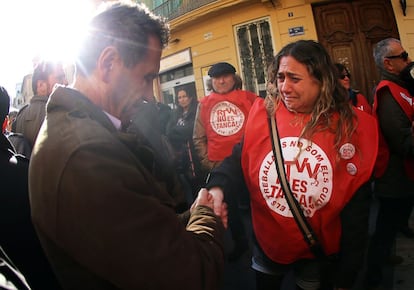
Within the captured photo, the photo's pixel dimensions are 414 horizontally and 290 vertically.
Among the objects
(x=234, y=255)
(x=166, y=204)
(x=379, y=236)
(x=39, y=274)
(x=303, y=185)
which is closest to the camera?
(x=166, y=204)

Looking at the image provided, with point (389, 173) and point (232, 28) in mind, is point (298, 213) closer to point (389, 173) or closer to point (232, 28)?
point (389, 173)

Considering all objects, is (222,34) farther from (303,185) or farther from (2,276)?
(2,276)

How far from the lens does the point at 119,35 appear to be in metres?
1.01

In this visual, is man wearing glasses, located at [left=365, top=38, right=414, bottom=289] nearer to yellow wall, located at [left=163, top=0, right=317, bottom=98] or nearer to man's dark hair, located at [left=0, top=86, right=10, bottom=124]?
man's dark hair, located at [left=0, top=86, right=10, bottom=124]

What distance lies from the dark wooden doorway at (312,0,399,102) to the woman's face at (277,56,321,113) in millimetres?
7487

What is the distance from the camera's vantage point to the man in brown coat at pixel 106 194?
2.66 ft

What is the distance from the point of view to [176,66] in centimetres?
1166

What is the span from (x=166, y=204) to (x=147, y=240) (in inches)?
7.0

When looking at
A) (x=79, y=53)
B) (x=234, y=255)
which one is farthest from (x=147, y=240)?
(x=234, y=255)

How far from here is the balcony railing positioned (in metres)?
10.4

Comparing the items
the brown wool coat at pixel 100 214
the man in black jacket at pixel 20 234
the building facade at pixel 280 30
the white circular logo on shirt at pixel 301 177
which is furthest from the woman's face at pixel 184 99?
the brown wool coat at pixel 100 214

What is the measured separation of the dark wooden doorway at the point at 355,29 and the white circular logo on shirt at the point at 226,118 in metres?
6.12

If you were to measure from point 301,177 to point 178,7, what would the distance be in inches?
442

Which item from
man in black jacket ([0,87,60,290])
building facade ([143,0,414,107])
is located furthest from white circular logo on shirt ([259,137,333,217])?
building facade ([143,0,414,107])
